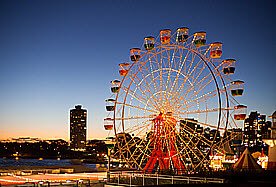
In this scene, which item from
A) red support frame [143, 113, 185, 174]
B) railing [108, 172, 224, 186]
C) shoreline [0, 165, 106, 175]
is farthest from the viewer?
shoreline [0, 165, 106, 175]

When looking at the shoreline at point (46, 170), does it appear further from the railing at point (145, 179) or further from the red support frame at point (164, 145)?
the railing at point (145, 179)

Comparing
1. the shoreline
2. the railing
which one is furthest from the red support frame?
the shoreline

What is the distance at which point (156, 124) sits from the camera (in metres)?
35.4

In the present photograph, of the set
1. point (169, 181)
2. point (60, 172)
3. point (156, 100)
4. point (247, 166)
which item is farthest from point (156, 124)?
point (60, 172)

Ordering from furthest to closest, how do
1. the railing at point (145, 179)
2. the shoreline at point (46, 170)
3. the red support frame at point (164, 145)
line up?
the shoreline at point (46, 170) → the red support frame at point (164, 145) → the railing at point (145, 179)

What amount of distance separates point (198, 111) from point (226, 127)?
91.6 inches

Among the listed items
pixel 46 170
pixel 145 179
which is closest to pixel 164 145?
pixel 145 179

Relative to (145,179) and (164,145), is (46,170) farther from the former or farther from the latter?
(145,179)

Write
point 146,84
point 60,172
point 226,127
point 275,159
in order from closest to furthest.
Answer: point 226,127 → point 146,84 → point 275,159 → point 60,172

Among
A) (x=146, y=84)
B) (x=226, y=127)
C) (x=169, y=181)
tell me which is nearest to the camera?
(x=169, y=181)

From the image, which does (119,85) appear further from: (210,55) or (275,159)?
(275,159)

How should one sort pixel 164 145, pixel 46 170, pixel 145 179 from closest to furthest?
1. pixel 145 179
2. pixel 164 145
3. pixel 46 170

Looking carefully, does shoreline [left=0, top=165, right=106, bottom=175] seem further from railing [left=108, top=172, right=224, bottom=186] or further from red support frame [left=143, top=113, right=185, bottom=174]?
railing [left=108, top=172, right=224, bottom=186]

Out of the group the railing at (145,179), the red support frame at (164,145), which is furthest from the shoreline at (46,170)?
the railing at (145,179)
